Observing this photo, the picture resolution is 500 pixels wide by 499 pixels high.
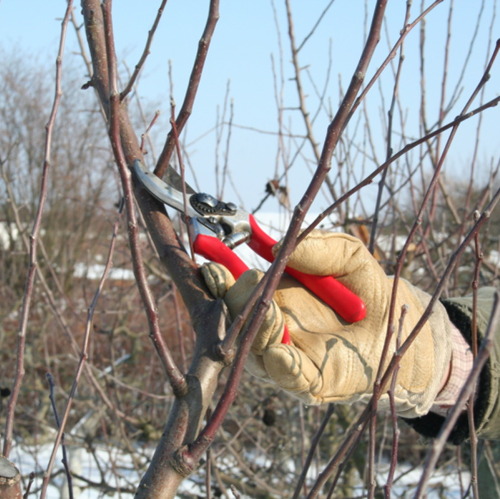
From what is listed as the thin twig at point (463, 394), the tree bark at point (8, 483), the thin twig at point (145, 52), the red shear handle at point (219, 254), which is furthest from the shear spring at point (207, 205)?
the thin twig at point (463, 394)

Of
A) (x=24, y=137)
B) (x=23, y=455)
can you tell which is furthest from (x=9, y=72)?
(x=23, y=455)

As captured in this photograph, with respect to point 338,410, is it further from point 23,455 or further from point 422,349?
point 23,455

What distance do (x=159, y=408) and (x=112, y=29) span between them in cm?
516

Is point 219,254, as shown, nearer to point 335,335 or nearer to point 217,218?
point 217,218

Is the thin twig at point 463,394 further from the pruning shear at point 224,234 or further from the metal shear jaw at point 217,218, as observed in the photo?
the metal shear jaw at point 217,218

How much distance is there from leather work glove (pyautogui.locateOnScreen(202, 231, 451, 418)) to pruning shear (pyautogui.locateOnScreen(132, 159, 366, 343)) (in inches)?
1.1

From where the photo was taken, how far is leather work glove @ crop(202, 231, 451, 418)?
113cm

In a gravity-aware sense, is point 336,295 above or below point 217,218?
below

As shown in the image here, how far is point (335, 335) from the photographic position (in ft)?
4.28

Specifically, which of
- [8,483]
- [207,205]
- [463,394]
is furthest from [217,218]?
[463,394]

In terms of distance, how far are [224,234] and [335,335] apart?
35cm

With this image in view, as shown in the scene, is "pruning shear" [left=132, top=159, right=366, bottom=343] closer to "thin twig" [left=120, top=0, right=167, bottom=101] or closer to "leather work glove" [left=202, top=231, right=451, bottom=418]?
"leather work glove" [left=202, top=231, right=451, bottom=418]

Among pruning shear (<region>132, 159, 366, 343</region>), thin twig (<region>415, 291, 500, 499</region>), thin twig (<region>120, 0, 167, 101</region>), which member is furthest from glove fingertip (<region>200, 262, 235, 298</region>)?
thin twig (<region>415, 291, 500, 499</region>)

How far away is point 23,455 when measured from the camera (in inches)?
292
